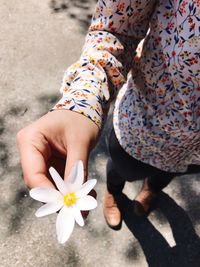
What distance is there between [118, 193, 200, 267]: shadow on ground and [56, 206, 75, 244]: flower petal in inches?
55.7

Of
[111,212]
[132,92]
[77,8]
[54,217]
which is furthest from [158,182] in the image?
[77,8]

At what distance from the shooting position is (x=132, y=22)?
1.16 metres

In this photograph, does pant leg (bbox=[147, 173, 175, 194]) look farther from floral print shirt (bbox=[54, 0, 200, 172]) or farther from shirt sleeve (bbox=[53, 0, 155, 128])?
shirt sleeve (bbox=[53, 0, 155, 128])

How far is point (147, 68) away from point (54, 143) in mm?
452

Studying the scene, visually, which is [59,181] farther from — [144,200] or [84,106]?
[144,200]

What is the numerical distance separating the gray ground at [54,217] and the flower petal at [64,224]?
132 centimetres

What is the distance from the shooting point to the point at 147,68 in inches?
49.0

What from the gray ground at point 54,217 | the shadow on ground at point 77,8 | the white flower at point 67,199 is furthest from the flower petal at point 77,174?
the shadow on ground at point 77,8

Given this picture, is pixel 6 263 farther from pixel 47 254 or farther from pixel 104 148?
pixel 104 148

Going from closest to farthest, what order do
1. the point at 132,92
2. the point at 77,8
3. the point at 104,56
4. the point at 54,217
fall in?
1. the point at 104,56
2. the point at 132,92
3. the point at 54,217
4. the point at 77,8

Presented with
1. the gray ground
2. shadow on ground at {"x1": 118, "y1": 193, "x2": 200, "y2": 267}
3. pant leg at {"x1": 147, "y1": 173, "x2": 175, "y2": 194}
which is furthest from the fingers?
shadow on ground at {"x1": 118, "y1": 193, "x2": 200, "y2": 267}

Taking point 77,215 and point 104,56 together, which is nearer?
point 77,215

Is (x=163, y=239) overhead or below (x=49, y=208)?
below

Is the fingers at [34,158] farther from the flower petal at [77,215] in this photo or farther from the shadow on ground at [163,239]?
the shadow on ground at [163,239]
